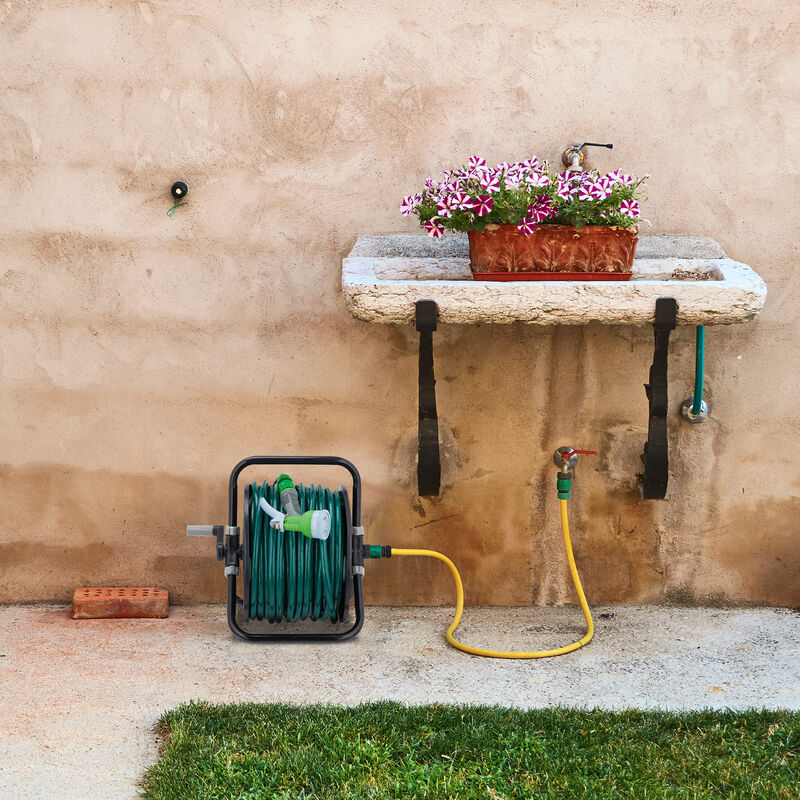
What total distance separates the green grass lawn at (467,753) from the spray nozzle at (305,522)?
67cm

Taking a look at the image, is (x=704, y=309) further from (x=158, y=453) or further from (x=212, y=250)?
(x=158, y=453)

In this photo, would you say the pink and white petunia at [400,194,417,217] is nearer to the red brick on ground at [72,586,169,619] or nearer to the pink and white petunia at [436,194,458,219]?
the pink and white petunia at [436,194,458,219]

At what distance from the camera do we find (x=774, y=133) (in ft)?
13.9

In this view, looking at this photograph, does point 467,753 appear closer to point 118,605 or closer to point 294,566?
point 294,566

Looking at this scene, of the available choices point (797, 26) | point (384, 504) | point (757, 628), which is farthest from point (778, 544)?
point (797, 26)

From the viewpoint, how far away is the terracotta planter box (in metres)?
3.80

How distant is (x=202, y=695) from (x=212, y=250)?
6.10 ft

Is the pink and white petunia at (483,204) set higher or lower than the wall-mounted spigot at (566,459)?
higher

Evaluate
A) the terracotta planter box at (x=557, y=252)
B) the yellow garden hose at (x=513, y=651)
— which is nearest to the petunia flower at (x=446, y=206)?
the terracotta planter box at (x=557, y=252)

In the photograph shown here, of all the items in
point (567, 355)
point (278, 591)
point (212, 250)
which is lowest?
point (278, 591)

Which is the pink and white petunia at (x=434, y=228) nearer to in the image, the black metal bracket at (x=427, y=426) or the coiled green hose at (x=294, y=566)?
the black metal bracket at (x=427, y=426)

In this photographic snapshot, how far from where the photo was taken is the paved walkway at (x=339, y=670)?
329 centimetres

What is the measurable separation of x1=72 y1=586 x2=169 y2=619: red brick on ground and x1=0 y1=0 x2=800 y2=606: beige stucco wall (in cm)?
15

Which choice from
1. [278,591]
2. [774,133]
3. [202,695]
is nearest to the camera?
[202,695]
